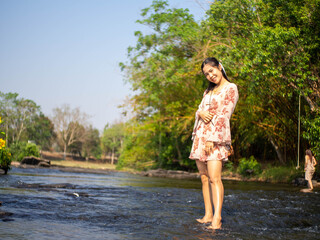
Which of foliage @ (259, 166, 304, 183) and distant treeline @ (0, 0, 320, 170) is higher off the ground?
distant treeline @ (0, 0, 320, 170)

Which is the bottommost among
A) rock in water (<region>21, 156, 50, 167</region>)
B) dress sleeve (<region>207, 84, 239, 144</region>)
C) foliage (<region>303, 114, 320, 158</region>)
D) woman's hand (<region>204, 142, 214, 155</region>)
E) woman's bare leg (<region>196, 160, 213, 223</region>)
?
rock in water (<region>21, 156, 50, 167</region>)

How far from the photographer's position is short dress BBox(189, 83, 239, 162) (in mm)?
3807

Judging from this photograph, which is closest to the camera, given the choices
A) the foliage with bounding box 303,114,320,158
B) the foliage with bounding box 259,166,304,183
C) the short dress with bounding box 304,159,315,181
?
the short dress with bounding box 304,159,315,181

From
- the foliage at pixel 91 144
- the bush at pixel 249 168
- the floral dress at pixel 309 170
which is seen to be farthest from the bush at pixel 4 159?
the foliage at pixel 91 144

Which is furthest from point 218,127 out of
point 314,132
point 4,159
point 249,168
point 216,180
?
point 249,168

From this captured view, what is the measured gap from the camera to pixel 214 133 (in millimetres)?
3820

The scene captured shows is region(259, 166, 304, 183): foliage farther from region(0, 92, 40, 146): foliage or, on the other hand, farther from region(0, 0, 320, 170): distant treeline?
region(0, 92, 40, 146): foliage

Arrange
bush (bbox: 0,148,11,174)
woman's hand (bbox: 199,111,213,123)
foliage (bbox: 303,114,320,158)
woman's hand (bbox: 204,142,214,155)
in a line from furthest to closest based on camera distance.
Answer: foliage (bbox: 303,114,320,158), bush (bbox: 0,148,11,174), woman's hand (bbox: 199,111,213,123), woman's hand (bbox: 204,142,214,155)

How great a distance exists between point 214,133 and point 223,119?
17 centimetres

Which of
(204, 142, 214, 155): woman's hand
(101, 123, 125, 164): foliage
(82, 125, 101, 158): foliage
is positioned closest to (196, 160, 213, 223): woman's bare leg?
(204, 142, 214, 155): woman's hand

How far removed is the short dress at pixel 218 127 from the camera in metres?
3.81

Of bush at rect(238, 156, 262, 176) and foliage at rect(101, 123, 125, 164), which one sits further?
foliage at rect(101, 123, 125, 164)

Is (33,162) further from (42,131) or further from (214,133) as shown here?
(42,131)

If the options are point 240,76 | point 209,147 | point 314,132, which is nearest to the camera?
point 209,147
